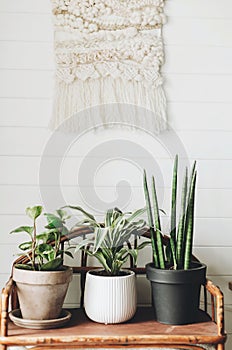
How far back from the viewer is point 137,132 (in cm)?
222

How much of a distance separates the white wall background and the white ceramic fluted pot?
427 millimetres

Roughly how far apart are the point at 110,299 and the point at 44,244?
308 millimetres

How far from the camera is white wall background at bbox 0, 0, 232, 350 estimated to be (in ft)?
7.17

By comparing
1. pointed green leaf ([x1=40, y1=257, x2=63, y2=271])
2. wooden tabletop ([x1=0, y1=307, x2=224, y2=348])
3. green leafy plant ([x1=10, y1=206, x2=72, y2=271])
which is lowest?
wooden tabletop ([x1=0, y1=307, x2=224, y2=348])

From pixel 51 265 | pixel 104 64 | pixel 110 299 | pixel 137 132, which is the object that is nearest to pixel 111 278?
pixel 110 299

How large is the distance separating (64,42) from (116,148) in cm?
49

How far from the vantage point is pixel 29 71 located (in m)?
2.20

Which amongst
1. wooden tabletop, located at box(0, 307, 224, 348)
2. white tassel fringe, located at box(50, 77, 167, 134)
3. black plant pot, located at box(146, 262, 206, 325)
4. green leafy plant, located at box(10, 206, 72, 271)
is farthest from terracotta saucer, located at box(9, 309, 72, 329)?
white tassel fringe, located at box(50, 77, 167, 134)

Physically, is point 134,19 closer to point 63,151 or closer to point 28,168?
point 63,151

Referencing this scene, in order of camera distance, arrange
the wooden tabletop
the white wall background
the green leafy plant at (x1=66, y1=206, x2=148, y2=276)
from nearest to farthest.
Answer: the wooden tabletop < the green leafy plant at (x1=66, y1=206, x2=148, y2=276) < the white wall background

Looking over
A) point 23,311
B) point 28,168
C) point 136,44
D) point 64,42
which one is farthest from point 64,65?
point 23,311

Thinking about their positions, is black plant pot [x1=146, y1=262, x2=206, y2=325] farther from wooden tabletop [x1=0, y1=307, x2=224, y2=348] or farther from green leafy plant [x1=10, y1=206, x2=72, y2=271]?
green leafy plant [x1=10, y1=206, x2=72, y2=271]

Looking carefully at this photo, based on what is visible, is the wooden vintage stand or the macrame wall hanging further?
the macrame wall hanging

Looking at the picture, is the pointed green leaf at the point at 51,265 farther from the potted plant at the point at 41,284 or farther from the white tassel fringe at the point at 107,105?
the white tassel fringe at the point at 107,105
